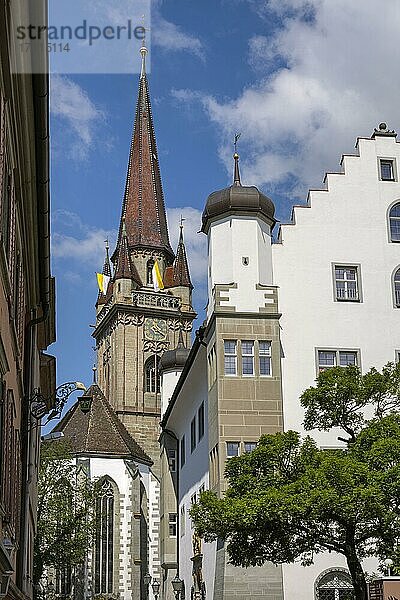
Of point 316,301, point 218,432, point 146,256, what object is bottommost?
point 218,432

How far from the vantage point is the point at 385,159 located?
3281 centimetres

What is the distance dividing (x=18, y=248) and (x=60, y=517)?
1589 inches

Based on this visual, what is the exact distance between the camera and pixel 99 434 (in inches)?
2968

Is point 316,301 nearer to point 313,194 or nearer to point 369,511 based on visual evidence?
point 313,194

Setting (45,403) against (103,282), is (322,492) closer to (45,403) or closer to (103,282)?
(45,403)

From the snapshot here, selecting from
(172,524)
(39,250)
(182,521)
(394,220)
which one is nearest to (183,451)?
(182,521)

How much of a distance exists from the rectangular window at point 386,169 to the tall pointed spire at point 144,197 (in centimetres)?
6711

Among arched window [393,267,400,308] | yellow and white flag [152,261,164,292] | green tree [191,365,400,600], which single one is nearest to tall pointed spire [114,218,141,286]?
yellow and white flag [152,261,164,292]

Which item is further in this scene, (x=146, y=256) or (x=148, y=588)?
(x=146, y=256)

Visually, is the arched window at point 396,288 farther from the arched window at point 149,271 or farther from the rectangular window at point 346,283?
the arched window at point 149,271

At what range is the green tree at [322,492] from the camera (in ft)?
64.1

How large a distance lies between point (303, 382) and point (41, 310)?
1068 centimetres

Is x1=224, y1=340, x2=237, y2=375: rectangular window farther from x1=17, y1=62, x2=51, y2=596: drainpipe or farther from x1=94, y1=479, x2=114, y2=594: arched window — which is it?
x1=94, y1=479, x2=114, y2=594: arched window

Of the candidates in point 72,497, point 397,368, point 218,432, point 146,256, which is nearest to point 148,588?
point 72,497
